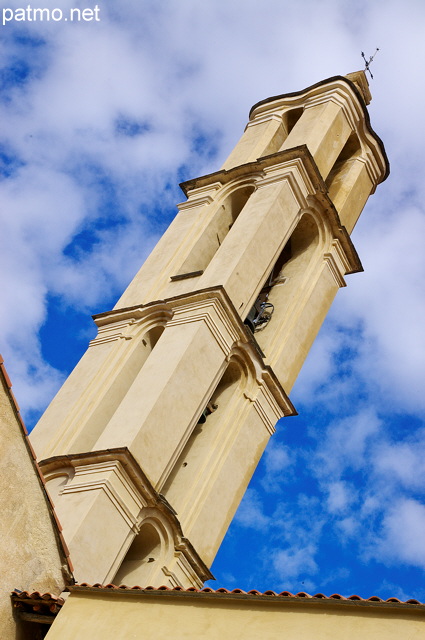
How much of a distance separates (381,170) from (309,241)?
364 cm

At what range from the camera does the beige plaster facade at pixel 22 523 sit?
10.1m

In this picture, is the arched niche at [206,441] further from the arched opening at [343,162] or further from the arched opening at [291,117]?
the arched opening at [291,117]

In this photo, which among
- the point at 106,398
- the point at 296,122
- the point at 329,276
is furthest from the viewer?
the point at 296,122

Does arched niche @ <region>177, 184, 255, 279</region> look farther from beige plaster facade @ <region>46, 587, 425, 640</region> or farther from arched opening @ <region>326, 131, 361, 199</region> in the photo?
beige plaster facade @ <region>46, 587, 425, 640</region>

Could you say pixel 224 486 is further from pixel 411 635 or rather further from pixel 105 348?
pixel 411 635

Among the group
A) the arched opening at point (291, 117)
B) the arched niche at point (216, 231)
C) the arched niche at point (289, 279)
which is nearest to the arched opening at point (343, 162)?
the arched opening at point (291, 117)

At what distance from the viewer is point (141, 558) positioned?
15414 mm

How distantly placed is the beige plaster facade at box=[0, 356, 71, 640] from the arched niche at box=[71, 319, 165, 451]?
5.88 meters

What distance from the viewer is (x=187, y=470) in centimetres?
1664

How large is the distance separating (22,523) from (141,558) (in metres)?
5.45

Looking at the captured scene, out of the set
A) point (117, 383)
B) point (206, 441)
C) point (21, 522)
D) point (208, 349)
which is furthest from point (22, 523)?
point (117, 383)

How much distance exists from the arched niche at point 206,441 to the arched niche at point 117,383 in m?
1.35

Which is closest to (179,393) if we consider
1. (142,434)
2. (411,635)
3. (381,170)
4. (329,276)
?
(142,434)

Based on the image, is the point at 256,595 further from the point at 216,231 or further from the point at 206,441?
the point at 216,231
